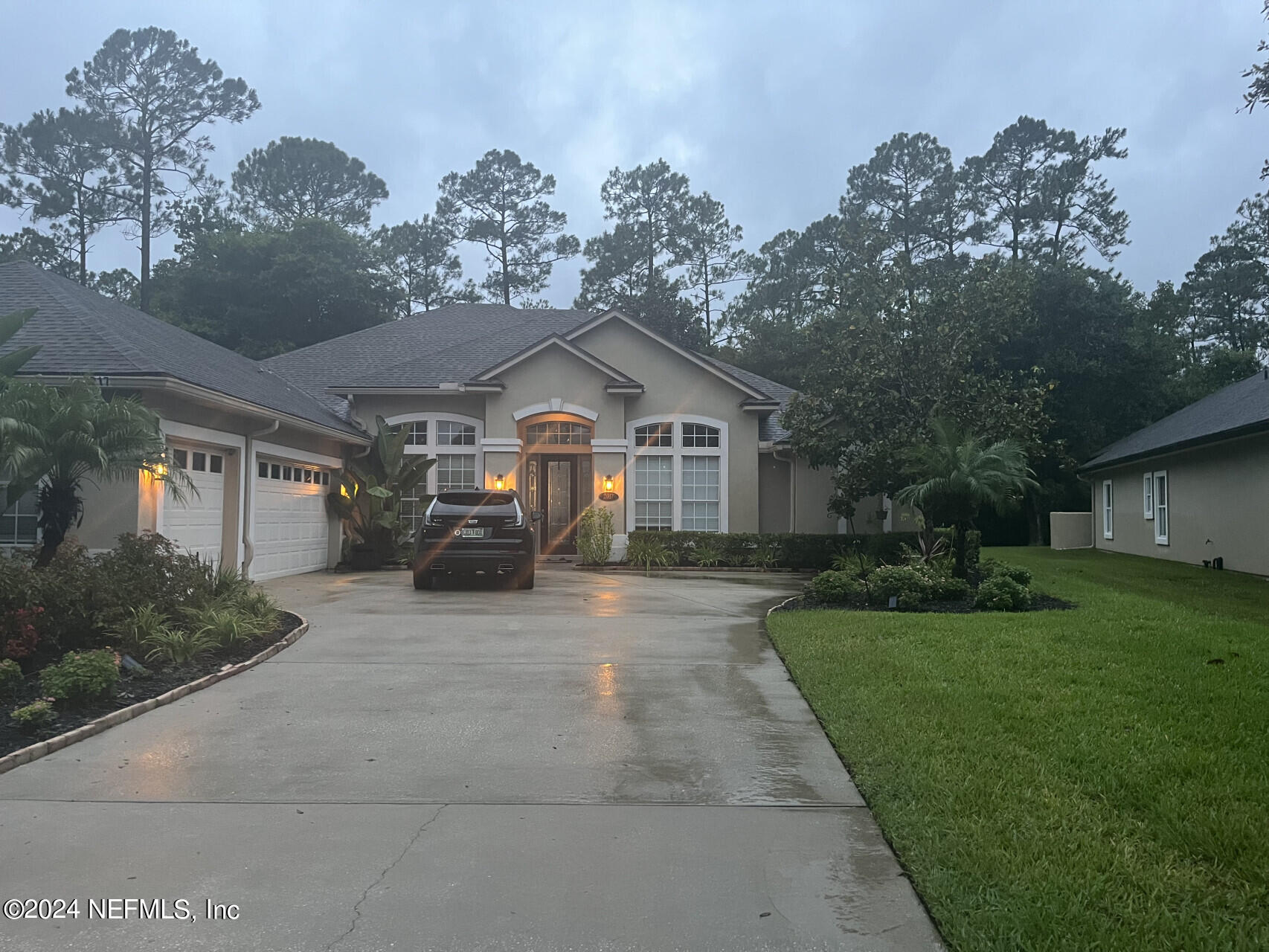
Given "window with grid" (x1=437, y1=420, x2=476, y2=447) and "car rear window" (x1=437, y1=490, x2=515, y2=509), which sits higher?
"window with grid" (x1=437, y1=420, x2=476, y2=447)

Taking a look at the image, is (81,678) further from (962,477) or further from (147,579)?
(962,477)

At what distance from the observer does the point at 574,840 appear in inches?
162

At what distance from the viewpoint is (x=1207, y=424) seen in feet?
61.4

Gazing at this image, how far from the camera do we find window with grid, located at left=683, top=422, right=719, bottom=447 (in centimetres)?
2077

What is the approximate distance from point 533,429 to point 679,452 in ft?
10.7

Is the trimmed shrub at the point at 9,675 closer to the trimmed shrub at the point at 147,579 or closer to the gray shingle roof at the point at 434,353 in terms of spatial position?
the trimmed shrub at the point at 147,579

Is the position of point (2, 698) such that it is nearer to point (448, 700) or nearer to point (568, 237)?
point (448, 700)

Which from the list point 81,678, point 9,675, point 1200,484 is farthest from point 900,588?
point 1200,484

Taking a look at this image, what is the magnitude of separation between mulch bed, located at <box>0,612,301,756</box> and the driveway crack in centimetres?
276

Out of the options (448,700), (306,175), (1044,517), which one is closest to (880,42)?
(1044,517)

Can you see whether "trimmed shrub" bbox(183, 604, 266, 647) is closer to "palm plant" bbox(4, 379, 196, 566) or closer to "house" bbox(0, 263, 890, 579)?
"palm plant" bbox(4, 379, 196, 566)

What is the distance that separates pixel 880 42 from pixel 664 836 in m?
26.1

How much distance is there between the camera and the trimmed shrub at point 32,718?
18.8ft

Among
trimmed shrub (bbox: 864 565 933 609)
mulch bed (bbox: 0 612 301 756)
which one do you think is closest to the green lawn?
trimmed shrub (bbox: 864 565 933 609)
